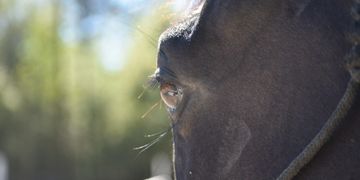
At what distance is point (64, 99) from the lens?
17.5 meters

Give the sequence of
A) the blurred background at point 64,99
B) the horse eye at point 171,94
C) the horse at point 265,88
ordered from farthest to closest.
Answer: the blurred background at point 64,99, the horse eye at point 171,94, the horse at point 265,88

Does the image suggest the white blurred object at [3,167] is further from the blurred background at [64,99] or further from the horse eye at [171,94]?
the horse eye at [171,94]

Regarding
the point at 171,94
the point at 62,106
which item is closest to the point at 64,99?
the point at 62,106

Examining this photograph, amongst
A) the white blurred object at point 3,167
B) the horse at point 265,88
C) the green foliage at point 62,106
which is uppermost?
the horse at point 265,88

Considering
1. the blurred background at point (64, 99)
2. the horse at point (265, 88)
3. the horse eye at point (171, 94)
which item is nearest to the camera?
the horse at point (265, 88)

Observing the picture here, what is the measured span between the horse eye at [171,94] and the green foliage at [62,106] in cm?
1505

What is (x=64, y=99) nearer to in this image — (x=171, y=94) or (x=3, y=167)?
(x=3, y=167)

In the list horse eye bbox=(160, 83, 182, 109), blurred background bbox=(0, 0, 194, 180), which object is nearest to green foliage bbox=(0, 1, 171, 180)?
blurred background bbox=(0, 0, 194, 180)

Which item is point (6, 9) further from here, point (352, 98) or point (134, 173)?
point (352, 98)

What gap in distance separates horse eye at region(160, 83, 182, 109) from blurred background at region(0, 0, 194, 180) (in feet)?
49.2

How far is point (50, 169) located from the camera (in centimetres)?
1738

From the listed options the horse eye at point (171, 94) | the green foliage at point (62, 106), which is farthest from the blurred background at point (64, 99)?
the horse eye at point (171, 94)

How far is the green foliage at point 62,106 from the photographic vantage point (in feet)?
55.8

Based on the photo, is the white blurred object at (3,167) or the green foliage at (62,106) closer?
the green foliage at (62,106)
